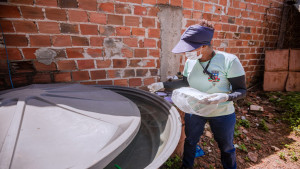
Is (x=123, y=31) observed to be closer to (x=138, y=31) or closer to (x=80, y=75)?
(x=138, y=31)

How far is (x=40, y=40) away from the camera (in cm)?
158

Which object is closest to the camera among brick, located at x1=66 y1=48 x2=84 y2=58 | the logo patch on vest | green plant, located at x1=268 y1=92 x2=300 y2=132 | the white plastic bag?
the white plastic bag

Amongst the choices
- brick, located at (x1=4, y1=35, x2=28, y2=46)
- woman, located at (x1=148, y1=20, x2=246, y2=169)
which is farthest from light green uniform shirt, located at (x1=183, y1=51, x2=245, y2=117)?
brick, located at (x1=4, y1=35, x2=28, y2=46)

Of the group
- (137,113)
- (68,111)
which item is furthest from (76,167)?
(137,113)

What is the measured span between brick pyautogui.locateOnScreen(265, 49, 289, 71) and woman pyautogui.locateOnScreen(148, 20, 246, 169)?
10.8 ft

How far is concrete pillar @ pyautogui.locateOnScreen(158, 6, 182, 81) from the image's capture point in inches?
85.7

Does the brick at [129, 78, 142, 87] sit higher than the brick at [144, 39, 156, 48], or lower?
lower

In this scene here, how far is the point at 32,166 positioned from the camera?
0.65 meters

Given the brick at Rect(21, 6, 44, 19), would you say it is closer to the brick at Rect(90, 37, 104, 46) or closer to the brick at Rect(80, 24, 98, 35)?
the brick at Rect(80, 24, 98, 35)

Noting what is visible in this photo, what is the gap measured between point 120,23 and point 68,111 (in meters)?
1.38

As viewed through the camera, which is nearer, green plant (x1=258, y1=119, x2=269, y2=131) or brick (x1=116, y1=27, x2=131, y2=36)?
brick (x1=116, y1=27, x2=131, y2=36)

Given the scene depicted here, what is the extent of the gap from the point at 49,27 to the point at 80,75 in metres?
0.63

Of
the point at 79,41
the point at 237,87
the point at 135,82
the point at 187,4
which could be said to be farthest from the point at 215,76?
the point at 79,41

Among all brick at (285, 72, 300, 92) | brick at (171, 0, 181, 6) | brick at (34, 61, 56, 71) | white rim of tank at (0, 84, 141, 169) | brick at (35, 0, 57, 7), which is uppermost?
brick at (171, 0, 181, 6)
